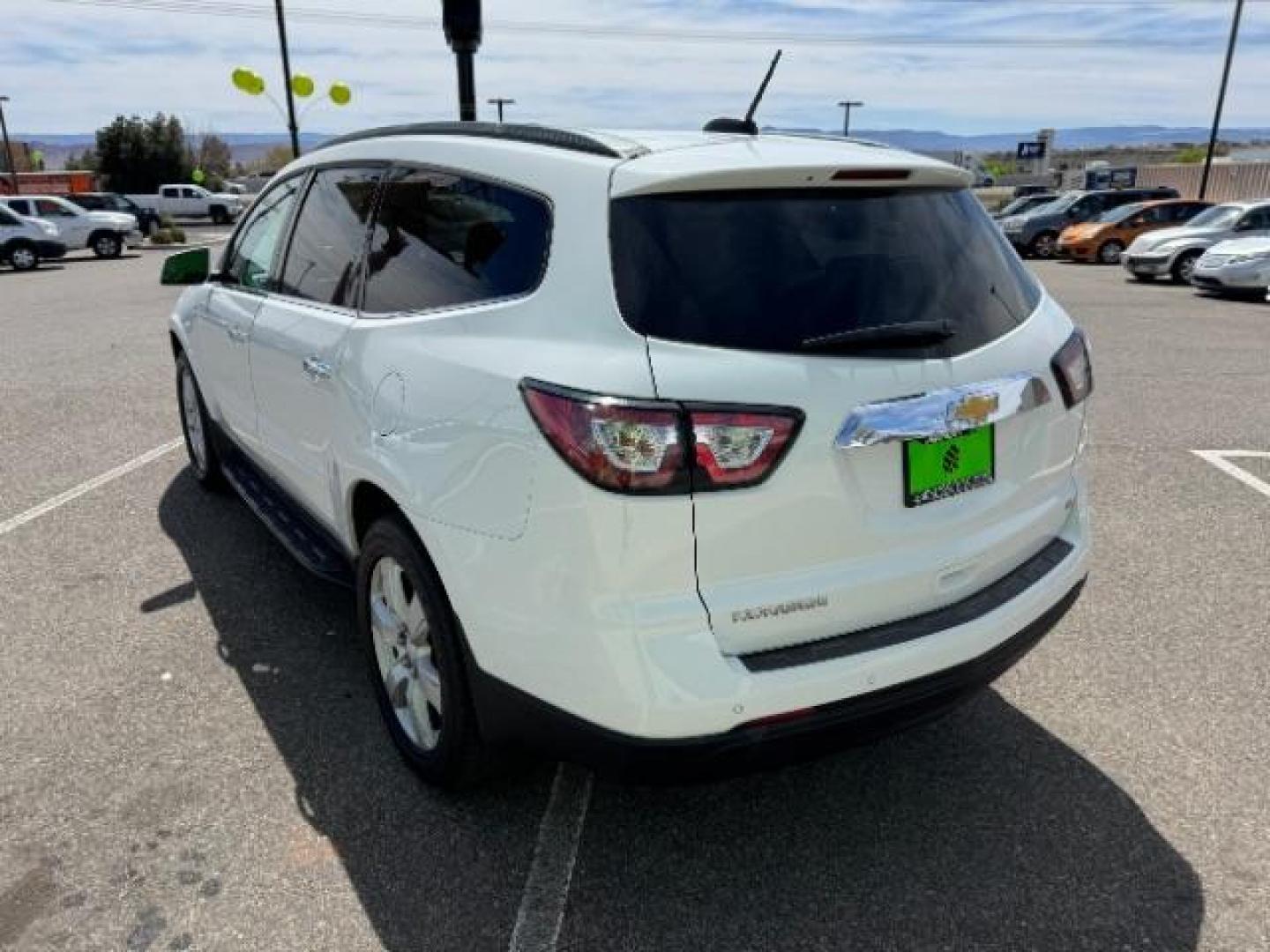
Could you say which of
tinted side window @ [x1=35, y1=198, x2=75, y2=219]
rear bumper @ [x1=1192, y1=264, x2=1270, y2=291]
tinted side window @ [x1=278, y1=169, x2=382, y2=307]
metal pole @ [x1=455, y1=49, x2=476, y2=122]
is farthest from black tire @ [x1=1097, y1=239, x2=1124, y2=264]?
tinted side window @ [x1=35, y1=198, x2=75, y2=219]

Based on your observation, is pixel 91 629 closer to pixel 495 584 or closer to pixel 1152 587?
pixel 495 584

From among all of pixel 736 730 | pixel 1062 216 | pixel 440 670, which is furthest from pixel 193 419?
pixel 1062 216

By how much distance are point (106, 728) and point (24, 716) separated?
1.05ft

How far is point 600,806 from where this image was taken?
2.77 meters

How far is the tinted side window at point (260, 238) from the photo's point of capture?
3902mm

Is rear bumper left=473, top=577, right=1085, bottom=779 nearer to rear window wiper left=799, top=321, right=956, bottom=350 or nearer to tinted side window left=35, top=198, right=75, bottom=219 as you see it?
rear window wiper left=799, top=321, right=956, bottom=350

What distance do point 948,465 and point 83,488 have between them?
5.10 m

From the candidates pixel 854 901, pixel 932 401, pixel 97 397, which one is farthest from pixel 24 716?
pixel 97 397

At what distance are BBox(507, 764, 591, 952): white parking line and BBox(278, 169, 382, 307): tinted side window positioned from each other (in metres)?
1.62

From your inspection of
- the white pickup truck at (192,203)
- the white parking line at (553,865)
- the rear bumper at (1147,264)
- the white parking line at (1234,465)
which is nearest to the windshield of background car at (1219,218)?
the rear bumper at (1147,264)

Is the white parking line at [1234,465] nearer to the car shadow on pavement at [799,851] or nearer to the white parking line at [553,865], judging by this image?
the car shadow on pavement at [799,851]

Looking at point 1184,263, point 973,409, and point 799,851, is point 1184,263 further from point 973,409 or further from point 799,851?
point 799,851

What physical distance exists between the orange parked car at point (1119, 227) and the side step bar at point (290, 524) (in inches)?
946

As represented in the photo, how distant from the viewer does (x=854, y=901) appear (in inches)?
94.6
